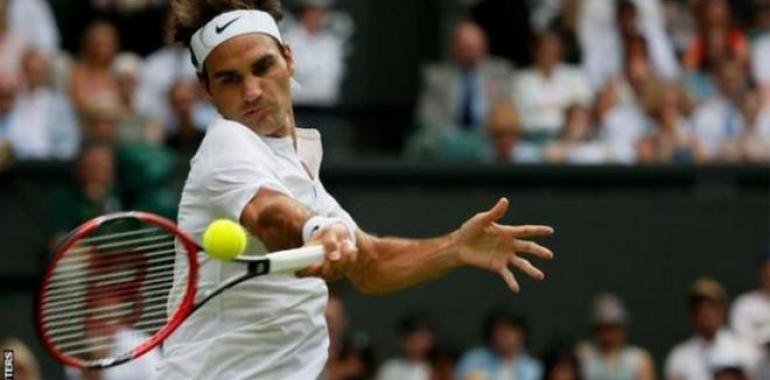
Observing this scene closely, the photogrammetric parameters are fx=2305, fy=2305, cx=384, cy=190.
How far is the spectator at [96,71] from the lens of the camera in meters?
14.8

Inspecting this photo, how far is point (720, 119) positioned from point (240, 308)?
354 inches

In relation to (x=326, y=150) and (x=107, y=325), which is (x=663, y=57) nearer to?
(x=326, y=150)

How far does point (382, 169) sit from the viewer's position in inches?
595

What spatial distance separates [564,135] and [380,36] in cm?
222

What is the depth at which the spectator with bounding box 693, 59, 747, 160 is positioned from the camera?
15.6 metres

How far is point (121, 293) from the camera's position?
734 cm

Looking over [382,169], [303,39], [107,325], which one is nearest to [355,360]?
[382,169]

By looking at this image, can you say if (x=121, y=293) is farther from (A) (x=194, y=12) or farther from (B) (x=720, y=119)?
(B) (x=720, y=119)

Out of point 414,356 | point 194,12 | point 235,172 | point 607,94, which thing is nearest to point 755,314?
Answer: point 607,94

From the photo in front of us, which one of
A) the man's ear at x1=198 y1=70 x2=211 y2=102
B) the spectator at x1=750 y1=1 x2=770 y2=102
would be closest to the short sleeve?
the man's ear at x1=198 y1=70 x2=211 y2=102

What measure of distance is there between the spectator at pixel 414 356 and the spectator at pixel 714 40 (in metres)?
3.19

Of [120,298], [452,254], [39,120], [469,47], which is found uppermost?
[452,254]

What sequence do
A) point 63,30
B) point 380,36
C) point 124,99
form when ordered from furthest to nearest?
point 380,36 → point 63,30 → point 124,99

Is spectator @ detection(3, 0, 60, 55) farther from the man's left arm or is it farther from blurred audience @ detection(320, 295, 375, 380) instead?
the man's left arm
